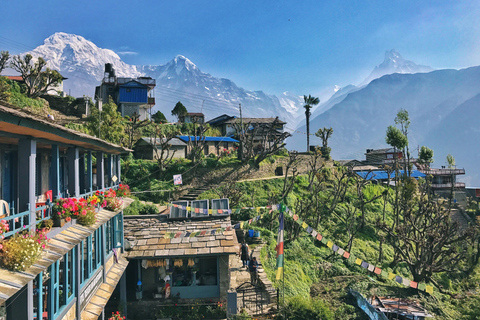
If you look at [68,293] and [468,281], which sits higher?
[68,293]

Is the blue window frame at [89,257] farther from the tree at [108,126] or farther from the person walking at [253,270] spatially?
the tree at [108,126]

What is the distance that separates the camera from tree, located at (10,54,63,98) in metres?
38.1

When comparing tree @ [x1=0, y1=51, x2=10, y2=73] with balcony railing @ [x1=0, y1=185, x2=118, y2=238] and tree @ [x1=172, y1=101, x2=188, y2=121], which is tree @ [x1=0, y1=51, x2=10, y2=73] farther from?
balcony railing @ [x1=0, y1=185, x2=118, y2=238]

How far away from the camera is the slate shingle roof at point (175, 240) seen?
1531cm

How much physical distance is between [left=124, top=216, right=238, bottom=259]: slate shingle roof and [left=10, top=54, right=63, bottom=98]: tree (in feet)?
95.1

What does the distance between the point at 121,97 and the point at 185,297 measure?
44490 millimetres

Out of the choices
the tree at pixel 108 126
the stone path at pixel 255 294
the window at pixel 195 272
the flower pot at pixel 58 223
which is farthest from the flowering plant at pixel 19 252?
the tree at pixel 108 126

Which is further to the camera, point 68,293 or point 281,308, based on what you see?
point 281,308

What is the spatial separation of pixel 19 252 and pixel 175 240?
11.5m

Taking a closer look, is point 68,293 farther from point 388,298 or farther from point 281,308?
point 388,298

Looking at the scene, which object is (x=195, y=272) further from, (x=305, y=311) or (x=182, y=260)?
(x=305, y=311)

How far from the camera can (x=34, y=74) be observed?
126 feet

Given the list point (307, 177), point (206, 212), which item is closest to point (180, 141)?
point (307, 177)

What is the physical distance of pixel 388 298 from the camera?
15.4m
